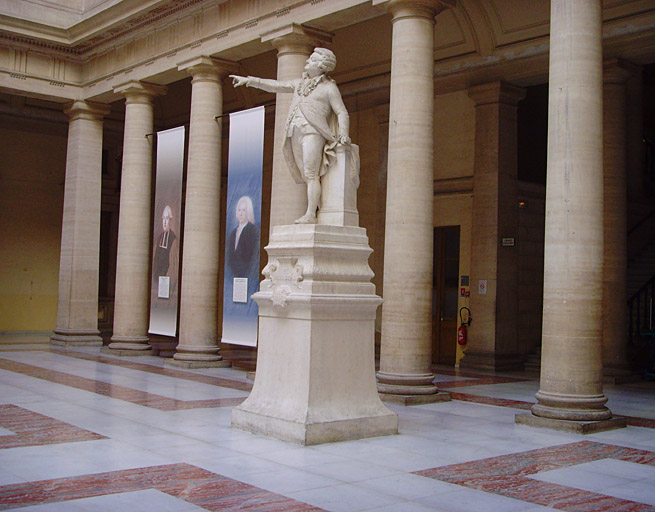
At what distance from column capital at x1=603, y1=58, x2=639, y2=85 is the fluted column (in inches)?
182

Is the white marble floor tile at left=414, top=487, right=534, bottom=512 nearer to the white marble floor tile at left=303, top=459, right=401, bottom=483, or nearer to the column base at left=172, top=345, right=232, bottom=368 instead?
the white marble floor tile at left=303, top=459, right=401, bottom=483

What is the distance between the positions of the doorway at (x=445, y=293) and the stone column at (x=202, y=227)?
200 inches

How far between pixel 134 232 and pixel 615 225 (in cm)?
1081

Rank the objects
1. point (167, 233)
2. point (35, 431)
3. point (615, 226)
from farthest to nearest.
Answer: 1. point (167, 233)
2. point (615, 226)
3. point (35, 431)

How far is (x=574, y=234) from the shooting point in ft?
31.0

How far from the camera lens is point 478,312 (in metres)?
16.8

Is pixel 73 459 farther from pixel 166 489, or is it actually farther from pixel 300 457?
pixel 300 457

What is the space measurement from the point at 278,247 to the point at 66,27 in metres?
14.1

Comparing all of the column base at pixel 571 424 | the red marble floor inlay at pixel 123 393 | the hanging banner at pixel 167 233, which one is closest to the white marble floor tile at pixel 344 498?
the column base at pixel 571 424

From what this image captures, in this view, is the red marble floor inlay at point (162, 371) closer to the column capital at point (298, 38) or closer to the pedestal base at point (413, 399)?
the pedestal base at point (413, 399)

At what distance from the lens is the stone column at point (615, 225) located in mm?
14250

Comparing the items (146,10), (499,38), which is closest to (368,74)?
(499,38)

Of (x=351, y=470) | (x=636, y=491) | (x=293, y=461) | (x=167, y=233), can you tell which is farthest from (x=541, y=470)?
(x=167, y=233)

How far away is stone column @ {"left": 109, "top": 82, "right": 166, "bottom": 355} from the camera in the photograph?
18516 mm
